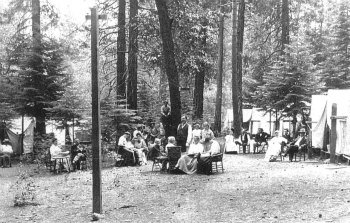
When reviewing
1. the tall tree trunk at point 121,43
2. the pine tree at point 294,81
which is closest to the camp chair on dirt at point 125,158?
the tall tree trunk at point 121,43

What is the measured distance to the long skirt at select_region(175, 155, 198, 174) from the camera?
14.4m

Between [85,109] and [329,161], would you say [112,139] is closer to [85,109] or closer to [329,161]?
[85,109]

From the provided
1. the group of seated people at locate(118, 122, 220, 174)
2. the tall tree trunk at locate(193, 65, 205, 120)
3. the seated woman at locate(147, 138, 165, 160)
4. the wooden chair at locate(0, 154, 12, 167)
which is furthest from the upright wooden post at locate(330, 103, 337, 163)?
the wooden chair at locate(0, 154, 12, 167)

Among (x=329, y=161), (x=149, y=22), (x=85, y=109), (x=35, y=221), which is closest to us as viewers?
(x=35, y=221)

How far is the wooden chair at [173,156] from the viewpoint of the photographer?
47.7 ft

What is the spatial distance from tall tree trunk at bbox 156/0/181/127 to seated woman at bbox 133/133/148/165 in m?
1.56

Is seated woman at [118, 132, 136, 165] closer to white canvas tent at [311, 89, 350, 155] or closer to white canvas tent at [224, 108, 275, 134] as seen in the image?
white canvas tent at [311, 89, 350, 155]

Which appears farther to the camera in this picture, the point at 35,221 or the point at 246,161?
A: the point at 246,161

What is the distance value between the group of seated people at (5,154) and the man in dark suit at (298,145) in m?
11.2

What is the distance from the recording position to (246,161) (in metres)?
17.5

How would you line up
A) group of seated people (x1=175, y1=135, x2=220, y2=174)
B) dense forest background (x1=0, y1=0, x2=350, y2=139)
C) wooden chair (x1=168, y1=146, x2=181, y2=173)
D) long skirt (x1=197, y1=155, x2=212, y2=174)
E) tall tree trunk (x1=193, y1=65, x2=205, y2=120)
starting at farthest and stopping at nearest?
tall tree trunk (x1=193, y1=65, x2=205, y2=120)
dense forest background (x1=0, y1=0, x2=350, y2=139)
wooden chair (x1=168, y1=146, x2=181, y2=173)
group of seated people (x1=175, y1=135, x2=220, y2=174)
long skirt (x1=197, y1=155, x2=212, y2=174)

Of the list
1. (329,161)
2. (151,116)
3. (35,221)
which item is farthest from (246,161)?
(151,116)

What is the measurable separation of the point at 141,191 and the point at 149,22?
1012 cm

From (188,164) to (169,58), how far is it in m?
5.32
